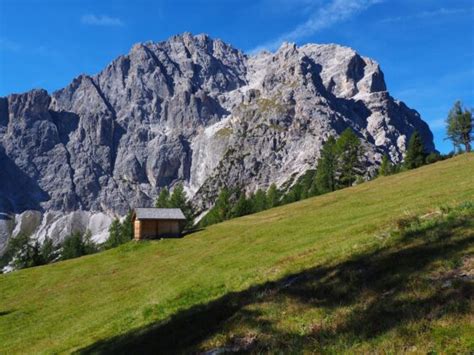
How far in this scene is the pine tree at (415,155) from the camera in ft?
355

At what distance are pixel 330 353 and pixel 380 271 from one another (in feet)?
16.2

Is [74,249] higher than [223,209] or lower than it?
lower

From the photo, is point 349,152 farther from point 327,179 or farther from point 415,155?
point 415,155

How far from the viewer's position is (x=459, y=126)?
104 metres

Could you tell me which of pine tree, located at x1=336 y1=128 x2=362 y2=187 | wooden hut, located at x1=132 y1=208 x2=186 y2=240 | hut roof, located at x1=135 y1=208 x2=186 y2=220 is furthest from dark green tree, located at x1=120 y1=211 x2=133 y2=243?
pine tree, located at x1=336 y1=128 x2=362 y2=187

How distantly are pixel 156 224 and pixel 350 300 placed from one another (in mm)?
63289

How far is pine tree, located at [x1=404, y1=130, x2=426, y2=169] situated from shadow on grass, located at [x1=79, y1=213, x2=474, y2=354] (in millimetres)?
99431

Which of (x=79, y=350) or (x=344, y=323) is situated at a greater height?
(x=344, y=323)

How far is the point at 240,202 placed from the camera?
4973 inches

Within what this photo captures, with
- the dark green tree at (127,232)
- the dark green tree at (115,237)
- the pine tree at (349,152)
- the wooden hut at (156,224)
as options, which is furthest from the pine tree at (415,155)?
the dark green tree at (115,237)

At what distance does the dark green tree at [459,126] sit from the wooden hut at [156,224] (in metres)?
74.1

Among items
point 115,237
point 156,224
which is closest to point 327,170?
point 156,224

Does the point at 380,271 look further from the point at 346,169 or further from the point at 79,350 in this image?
the point at 346,169

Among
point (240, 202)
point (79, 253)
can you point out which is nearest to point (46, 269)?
point (79, 253)
